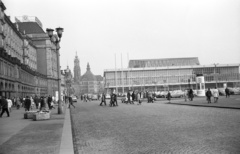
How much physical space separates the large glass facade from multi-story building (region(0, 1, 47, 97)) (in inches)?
2436

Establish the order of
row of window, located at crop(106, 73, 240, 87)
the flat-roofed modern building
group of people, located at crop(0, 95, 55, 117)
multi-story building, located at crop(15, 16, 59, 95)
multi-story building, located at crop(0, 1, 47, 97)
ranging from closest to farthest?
group of people, located at crop(0, 95, 55, 117) → multi-story building, located at crop(0, 1, 47, 97) → multi-story building, located at crop(15, 16, 59, 95) → the flat-roofed modern building → row of window, located at crop(106, 73, 240, 87)

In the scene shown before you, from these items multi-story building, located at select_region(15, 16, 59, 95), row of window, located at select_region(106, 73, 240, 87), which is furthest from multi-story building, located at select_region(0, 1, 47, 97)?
row of window, located at select_region(106, 73, 240, 87)

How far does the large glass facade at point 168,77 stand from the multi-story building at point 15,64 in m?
61.9

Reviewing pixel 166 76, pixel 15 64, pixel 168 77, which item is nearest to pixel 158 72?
pixel 166 76

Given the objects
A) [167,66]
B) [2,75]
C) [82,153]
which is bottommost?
[82,153]

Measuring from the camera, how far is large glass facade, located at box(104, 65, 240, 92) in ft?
463

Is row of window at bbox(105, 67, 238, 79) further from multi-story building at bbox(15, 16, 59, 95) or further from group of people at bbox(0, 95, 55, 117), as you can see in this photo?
group of people at bbox(0, 95, 55, 117)

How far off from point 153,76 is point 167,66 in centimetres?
999

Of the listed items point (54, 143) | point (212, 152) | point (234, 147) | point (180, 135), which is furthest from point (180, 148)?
point (54, 143)

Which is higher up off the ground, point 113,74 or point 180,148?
point 113,74

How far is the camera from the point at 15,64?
47.9 metres

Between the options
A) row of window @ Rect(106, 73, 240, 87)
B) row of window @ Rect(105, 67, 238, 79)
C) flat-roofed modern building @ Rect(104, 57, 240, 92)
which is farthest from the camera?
row of window @ Rect(105, 67, 238, 79)

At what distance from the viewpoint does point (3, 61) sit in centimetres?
4050

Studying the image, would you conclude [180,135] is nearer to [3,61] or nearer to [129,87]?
[3,61]
